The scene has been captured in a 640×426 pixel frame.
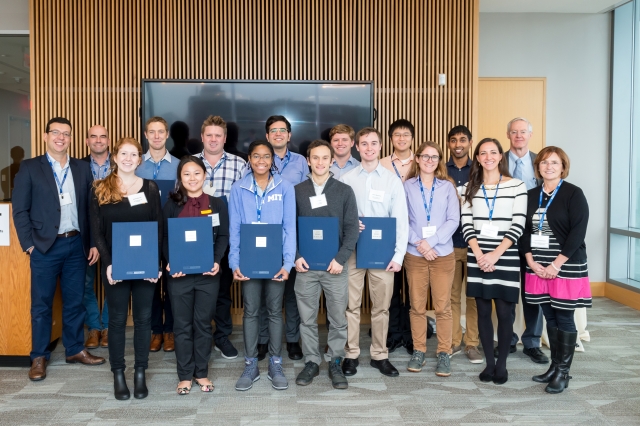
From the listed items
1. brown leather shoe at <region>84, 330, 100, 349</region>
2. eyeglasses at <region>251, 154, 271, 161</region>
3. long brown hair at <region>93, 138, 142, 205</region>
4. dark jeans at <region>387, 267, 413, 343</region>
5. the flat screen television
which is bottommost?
brown leather shoe at <region>84, 330, 100, 349</region>

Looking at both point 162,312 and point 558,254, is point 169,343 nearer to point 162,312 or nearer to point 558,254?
point 162,312

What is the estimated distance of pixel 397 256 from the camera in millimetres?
3607

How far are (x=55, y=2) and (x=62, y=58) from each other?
54 cm

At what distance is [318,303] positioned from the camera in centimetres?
356

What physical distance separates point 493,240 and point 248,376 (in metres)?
1.87

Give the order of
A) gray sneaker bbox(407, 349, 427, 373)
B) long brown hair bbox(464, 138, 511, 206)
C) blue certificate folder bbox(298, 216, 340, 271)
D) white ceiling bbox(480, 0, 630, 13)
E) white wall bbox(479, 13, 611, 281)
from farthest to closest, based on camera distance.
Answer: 1. white wall bbox(479, 13, 611, 281)
2. white ceiling bbox(480, 0, 630, 13)
3. gray sneaker bbox(407, 349, 427, 373)
4. long brown hair bbox(464, 138, 511, 206)
5. blue certificate folder bbox(298, 216, 340, 271)

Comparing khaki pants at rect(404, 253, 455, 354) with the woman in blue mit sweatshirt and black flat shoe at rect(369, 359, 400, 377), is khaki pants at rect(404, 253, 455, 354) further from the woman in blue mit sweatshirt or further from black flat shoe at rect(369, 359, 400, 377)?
the woman in blue mit sweatshirt

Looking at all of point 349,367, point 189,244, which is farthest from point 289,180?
point 349,367

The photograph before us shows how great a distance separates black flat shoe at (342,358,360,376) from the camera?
366 centimetres

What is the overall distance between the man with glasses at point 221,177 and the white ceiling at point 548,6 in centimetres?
352

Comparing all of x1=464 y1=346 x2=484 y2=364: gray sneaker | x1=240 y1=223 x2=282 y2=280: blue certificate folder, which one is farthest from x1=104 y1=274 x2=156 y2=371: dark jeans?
x1=464 y1=346 x2=484 y2=364: gray sneaker

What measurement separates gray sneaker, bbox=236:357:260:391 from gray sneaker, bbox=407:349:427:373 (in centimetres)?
109

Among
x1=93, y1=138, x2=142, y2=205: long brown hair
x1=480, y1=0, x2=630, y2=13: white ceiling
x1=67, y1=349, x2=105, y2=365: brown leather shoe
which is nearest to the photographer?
x1=93, y1=138, x2=142, y2=205: long brown hair

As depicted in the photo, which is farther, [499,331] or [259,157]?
[499,331]
